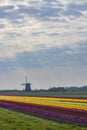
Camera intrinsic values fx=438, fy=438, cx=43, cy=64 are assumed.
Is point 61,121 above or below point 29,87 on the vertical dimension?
below

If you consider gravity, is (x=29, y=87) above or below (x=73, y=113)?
above

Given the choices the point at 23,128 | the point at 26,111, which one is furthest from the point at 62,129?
the point at 26,111

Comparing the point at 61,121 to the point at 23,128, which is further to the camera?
the point at 61,121

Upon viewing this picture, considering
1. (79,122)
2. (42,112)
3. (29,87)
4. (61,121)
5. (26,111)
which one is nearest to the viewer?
(79,122)

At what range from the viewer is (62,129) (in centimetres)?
2412

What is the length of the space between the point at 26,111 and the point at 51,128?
60.5ft

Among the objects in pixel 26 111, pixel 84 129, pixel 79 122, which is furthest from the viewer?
pixel 26 111

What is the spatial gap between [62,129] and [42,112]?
1396 centimetres

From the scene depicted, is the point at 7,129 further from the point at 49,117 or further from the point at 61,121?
the point at 49,117

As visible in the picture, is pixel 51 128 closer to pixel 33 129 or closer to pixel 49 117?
pixel 33 129

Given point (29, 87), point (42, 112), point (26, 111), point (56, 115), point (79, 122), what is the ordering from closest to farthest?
point (79, 122), point (56, 115), point (42, 112), point (26, 111), point (29, 87)

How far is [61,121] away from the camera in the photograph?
1190 inches

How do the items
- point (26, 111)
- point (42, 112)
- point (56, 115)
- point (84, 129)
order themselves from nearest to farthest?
1. point (84, 129)
2. point (56, 115)
3. point (42, 112)
4. point (26, 111)

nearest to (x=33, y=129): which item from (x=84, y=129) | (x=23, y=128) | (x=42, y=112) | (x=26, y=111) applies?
(x=23, y=128)
